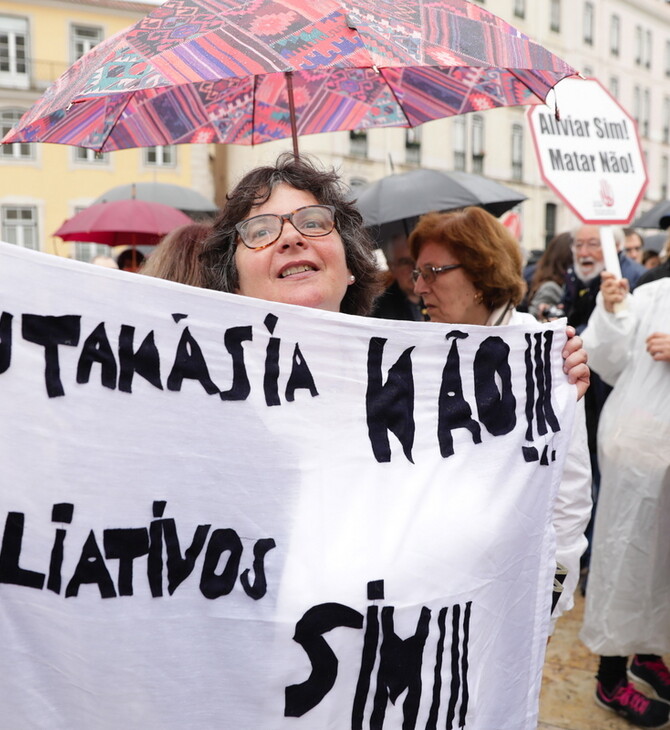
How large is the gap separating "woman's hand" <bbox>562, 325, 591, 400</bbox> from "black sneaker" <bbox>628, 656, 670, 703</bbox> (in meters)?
1.72

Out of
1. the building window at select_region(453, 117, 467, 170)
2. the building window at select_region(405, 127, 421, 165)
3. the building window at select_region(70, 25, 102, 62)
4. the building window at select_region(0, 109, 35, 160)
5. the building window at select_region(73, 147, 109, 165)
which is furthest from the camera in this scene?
the building window at select_region(453, 117, 467, 170)

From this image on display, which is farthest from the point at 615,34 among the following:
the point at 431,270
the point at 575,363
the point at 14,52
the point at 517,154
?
the point at 575,363

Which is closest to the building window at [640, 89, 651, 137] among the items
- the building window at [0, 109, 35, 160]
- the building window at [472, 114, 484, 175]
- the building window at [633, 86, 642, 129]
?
the building window at [633, 86, 642, 129]

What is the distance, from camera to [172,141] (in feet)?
10.3

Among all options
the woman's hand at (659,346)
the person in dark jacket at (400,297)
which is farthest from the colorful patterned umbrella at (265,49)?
the person in dark jacket at (400,297)

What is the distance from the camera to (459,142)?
2952cm

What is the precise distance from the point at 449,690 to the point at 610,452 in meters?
1.70

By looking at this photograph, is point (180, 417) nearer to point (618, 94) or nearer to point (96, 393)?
point (96, 393)

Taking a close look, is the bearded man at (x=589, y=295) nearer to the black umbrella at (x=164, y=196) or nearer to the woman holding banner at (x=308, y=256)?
the woman holding banner at (x=308, y=256)

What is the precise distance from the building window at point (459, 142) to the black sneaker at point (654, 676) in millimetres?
27409

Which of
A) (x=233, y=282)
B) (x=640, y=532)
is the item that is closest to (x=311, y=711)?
(x=233, y=282)

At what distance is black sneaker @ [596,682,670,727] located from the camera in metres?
3.23

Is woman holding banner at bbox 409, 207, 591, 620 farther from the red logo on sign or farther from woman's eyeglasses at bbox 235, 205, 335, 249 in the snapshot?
woman's eyeglasses at bbox 235, 205, 335, 249

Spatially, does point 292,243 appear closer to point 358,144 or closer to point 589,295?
point 589,295
